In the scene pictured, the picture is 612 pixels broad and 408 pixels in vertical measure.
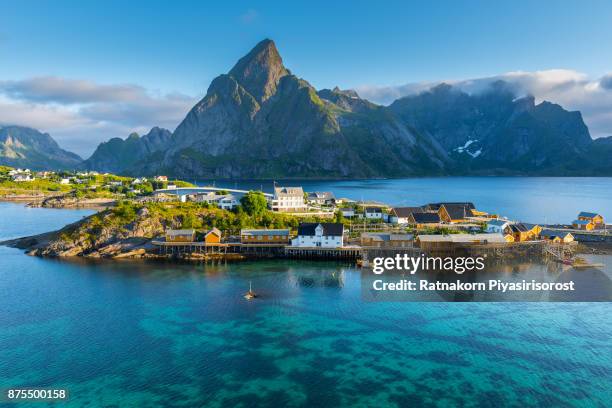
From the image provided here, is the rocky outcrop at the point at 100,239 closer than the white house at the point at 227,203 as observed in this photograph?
Yes

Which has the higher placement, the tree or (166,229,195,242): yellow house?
the tree

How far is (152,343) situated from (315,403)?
1502 cm

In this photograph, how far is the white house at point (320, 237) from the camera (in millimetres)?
61938

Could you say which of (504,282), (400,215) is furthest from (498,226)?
(504,282)

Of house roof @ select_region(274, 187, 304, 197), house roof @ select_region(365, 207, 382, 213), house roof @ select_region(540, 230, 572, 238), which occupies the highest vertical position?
house roof @ select_region(274, 187, 304, 197)

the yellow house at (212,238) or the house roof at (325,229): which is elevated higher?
the house roof at (325,229)

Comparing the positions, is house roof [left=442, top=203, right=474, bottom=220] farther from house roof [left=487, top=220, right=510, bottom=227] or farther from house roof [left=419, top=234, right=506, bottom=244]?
house roof [left=419, top=234, right=506, bottom=244]

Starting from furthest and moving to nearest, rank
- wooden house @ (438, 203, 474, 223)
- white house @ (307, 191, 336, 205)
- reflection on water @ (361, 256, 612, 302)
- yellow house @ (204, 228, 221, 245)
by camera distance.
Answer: white house @ (307, 191, 336, 205) < wooden house @ (438, 203, 474, 223) < yellow house @ (204, 228, 221, 245) < reflection on water @ (361, 256, 612, 302)

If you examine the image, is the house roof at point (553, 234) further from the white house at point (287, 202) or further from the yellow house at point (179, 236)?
the yellow house at point (179, 236)

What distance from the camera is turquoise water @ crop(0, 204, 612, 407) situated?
86.1ft

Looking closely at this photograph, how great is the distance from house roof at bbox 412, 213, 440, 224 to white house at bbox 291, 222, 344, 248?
1933cm

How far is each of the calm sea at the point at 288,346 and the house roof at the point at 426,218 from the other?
30939 millimetres

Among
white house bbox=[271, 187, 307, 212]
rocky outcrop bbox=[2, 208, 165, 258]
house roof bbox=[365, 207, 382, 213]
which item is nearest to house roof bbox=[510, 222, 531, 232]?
house roof bbox=[365, 207, 382, 213]

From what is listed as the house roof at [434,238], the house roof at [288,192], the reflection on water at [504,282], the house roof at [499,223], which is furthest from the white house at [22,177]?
the house roof at [499,223]
